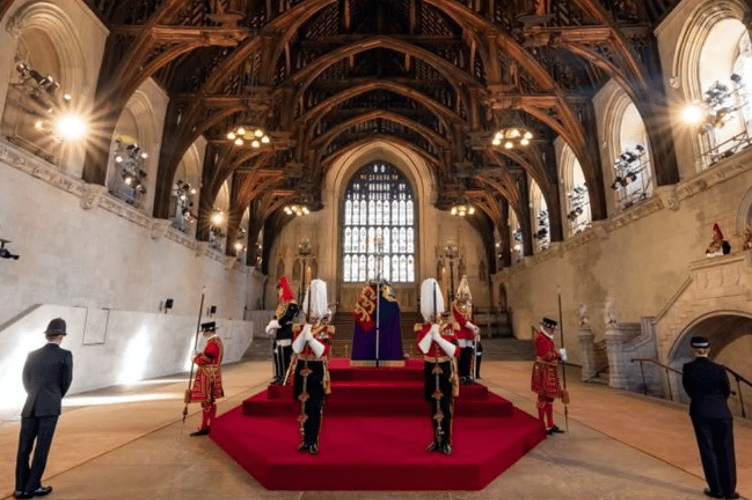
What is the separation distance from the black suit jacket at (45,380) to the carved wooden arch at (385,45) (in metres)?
13.6

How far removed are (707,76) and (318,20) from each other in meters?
14.0

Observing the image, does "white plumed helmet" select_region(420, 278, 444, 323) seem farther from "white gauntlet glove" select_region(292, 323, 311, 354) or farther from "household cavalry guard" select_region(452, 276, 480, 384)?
"household cavalry guard" select_region(452, 276, 480, 384)

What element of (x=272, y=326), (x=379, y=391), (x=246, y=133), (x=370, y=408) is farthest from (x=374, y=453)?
(x=246, y=133)

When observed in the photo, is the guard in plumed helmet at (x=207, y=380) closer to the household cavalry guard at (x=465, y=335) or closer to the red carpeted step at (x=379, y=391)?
the red carpeted step at (x=379, y=391)

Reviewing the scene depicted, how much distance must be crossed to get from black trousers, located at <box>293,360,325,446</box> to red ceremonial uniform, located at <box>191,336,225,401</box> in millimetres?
1798

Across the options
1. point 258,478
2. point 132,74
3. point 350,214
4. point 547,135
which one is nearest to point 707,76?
point 547,135

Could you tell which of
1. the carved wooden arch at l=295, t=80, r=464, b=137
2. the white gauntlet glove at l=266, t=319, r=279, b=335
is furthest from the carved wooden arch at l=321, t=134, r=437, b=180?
the white gauntlet glove at l=266, t=319, r=279, b=335

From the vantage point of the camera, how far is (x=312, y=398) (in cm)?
435

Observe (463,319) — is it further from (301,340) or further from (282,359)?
(301,340)

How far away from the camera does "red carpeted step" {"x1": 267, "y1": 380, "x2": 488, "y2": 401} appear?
6.46m

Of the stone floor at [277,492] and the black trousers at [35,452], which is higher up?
the black trousers at [35,452]

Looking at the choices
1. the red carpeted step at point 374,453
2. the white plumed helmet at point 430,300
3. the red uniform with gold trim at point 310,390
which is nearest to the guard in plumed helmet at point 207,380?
the red carpeted step at point 374,453

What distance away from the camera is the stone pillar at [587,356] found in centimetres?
1205

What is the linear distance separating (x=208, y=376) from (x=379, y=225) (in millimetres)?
22596
